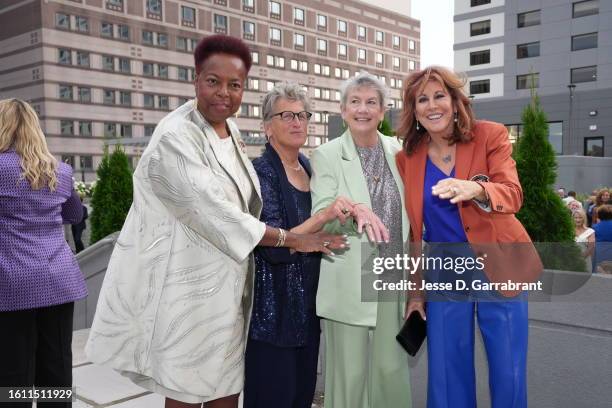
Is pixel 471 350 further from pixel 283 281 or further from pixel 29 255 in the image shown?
pixel 29 255

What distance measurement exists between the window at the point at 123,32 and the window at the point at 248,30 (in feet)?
48.4

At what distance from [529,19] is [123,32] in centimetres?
3854

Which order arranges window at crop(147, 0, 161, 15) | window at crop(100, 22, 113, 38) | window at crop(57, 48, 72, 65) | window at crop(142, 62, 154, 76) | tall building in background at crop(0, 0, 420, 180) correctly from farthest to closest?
→ window at crop(147, 0, 161, 15) < window at crop(142, 62, 154, 76) < window at crop(100, 22, 113, 38) < window at crop(57, 48, 72, 65) < tall building in background at crop(0, 0, 420, 180)

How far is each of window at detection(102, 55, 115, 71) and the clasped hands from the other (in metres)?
55.1

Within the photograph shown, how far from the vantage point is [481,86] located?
4397 cm

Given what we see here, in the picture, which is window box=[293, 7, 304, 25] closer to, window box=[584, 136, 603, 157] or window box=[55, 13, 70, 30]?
window box=[55, 13, 70, 30]

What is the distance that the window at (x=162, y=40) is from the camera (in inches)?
2205

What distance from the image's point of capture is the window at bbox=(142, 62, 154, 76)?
5491cm

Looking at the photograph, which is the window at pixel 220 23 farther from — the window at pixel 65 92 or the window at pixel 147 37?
the window at pixel 65 92

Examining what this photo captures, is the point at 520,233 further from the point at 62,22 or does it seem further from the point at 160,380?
the point at 62,22

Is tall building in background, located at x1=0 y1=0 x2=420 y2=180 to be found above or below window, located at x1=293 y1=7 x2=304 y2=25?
below

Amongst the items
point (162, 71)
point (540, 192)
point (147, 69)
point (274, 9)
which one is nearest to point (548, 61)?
point (274, 9)

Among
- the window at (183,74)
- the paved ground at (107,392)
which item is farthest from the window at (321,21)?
the paved ground at (107,392)

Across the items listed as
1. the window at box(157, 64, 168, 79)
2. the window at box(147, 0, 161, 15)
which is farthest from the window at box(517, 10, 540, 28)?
the window at box(147, 0, 161, 15)
